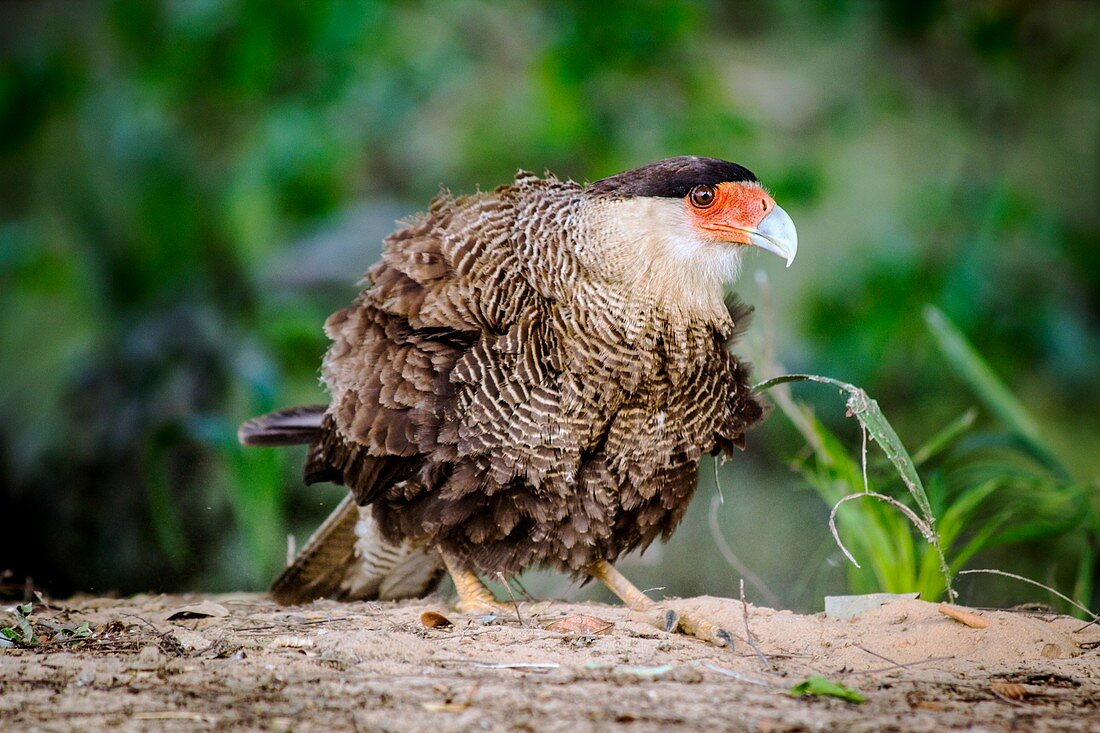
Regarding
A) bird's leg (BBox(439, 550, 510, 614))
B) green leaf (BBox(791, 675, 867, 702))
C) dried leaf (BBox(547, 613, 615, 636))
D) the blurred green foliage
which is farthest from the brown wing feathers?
the blurred green foliage

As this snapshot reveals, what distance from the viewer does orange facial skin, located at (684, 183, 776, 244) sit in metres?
2.78

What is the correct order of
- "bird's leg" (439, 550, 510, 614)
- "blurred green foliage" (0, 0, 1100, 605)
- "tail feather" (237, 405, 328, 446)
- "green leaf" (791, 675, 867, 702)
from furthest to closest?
"blurred green foliage" (0, 0, 1100, 605)
"tail feather" (237, 405, 328, 446)
"bird's leg" (439, 550, 510, 614)
"green leaf" (791, 675, 867, 702)

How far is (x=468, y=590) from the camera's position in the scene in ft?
10.3

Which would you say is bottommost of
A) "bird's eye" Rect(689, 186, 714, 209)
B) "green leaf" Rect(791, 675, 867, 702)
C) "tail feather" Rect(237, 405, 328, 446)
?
"green leaf" Rect(791, 675, 867, 702)

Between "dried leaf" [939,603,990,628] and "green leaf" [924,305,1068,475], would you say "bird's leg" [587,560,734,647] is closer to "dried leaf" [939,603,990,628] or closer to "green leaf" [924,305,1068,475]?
"dried leaf" [939,603,990,628]

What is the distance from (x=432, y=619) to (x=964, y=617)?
1.37m

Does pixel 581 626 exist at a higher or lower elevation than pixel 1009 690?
lower

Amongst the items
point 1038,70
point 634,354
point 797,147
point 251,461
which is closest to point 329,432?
point 634,354

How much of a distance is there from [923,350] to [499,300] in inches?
142

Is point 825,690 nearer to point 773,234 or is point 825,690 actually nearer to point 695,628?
point 695,628

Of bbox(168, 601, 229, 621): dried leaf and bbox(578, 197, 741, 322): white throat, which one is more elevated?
bbox(578, 197, 741, 322): white throat

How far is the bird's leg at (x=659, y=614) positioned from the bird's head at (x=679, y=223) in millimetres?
879

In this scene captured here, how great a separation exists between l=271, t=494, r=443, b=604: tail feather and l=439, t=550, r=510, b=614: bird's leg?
207 mm

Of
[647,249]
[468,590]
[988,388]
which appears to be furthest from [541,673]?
[988,388]
